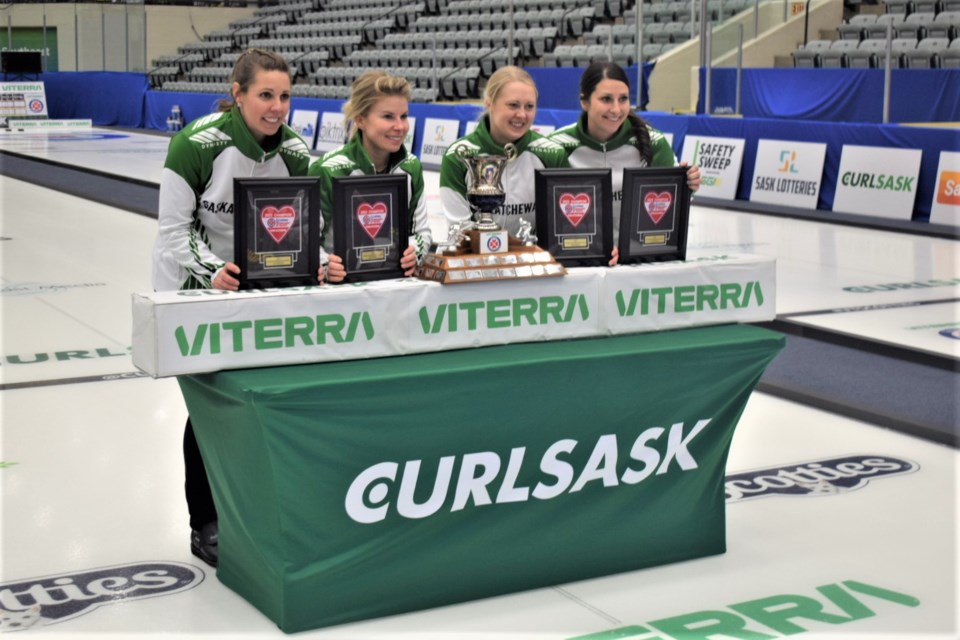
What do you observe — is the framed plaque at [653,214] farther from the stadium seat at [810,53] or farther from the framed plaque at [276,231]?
the stadium seat at [810,53]

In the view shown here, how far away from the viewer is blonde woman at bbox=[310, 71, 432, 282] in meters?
3.54

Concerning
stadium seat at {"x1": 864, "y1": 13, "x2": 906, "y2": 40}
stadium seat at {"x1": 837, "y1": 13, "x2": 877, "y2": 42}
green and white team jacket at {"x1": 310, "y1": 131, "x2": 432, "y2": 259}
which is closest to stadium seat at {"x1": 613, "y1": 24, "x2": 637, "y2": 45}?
stadium seat at {"x1": 837, "y1": 13, "x2": 877, "y2": 42}

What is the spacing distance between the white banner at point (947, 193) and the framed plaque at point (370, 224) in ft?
29.4

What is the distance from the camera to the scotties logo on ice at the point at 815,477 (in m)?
4.36

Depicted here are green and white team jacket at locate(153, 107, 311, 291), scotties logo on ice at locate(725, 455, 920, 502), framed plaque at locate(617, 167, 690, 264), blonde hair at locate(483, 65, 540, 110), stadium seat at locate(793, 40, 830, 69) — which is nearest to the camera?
green and white team jacket at locate(153, 107, 311, 291)

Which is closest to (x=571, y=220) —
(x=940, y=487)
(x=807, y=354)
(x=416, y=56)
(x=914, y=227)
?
(x=940, y=487)

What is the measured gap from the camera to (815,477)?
4.52 metres

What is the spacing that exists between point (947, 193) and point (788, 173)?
200cm

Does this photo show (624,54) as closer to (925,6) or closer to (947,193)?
(925,6)

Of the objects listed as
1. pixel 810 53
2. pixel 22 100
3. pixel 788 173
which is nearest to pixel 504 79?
pixel 788 173

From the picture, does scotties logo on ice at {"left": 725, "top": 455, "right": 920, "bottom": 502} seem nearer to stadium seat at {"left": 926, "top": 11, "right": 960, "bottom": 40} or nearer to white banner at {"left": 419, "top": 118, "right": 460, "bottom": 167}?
stadium seat at {"left": 926, "top": 11, "right": 960, "bottom": 40}

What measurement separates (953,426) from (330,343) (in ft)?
9.70

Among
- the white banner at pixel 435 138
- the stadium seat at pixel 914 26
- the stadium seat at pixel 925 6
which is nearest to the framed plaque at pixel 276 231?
the stadium seat at pixel 914 26

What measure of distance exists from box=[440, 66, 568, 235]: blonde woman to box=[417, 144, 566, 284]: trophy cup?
268 millimetres
